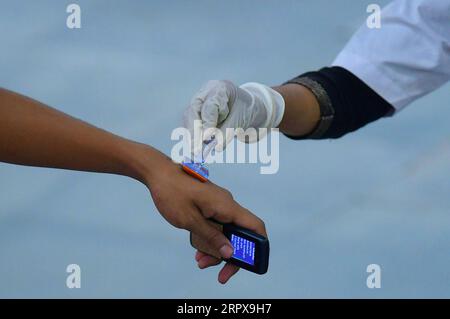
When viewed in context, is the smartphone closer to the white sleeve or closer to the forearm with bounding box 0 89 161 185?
the forearm with bounding box 0 89 161 185

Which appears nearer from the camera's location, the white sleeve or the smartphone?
the smartphone

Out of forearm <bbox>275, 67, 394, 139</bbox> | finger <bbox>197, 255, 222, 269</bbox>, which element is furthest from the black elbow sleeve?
finger <bbox>197, 255, 222, 269</bbox>

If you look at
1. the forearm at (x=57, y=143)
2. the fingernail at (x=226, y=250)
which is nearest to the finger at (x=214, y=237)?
the fingernail at (x=226, y=250)

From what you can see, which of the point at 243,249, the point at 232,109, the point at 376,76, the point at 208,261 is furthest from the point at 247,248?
the point at 376,76

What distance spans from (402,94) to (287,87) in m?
0.27

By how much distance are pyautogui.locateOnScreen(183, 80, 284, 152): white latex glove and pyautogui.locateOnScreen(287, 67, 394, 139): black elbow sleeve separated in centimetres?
11

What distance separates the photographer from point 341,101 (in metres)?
1.48

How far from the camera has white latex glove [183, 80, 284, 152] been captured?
123 cm

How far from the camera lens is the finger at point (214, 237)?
1.04 meters

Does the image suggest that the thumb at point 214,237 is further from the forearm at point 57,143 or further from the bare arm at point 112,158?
the forearm at point 57,143

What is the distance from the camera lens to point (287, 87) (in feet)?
4.82

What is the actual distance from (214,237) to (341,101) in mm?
548

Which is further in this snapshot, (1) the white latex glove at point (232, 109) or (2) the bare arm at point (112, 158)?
(1) the white latex glove at point (232, 109)

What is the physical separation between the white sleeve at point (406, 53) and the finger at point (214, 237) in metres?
0.65
